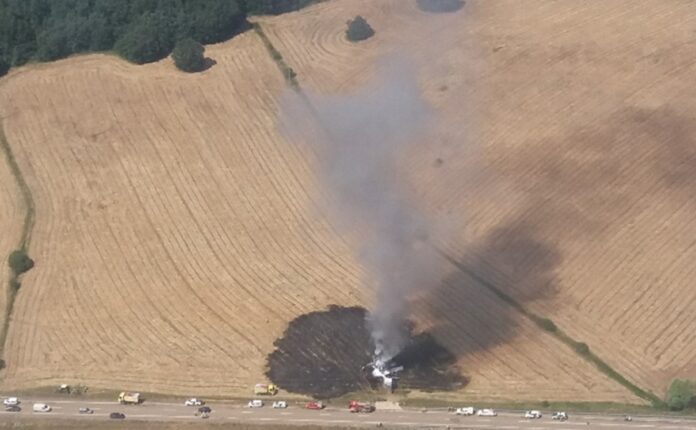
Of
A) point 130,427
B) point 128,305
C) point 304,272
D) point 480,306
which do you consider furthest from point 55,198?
point 480,306

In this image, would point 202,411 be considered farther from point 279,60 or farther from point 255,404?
point 279,60

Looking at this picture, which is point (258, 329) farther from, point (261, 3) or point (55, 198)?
point (261, 3)

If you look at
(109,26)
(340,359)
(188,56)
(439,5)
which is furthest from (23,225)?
(439,5)

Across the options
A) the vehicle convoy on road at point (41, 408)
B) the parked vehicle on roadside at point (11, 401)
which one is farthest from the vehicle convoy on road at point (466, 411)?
the parked vehicle on roadside at point (11, 401)

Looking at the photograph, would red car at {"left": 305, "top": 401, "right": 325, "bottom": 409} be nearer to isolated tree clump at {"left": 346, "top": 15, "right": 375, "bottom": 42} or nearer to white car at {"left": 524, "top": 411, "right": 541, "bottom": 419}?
white car at {"left": 524, "top": 411, "right": 541, "bottom": 419}

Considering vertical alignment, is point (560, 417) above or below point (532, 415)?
above
